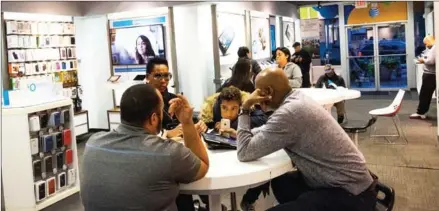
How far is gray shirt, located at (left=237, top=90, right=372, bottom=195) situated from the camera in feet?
6.83

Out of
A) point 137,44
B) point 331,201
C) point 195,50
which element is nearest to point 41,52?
point 137,44

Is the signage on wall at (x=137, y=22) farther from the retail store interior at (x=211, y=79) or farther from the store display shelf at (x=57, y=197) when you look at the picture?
the store display shelf at (x=57, y=197)

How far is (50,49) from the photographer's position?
705 cm

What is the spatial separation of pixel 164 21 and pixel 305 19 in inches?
256

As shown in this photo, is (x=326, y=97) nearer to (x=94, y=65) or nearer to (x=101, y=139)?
(x=101, y=139)

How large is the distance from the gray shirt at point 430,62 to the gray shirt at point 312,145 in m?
5.45

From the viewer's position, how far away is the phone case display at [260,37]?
887 cm

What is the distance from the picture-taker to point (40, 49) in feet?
22.5

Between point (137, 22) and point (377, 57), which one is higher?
point (137, 22)

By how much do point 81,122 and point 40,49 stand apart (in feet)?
4.32

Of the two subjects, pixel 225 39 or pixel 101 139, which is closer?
pixel 101 139

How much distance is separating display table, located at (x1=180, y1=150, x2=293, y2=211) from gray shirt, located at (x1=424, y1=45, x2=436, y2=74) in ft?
18.2

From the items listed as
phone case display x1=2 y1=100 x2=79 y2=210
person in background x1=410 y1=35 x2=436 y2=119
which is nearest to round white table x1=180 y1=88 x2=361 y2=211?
phone case display x1=2 y1=100 x2=79 y2=210

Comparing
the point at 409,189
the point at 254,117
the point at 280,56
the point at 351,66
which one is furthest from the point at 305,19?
the point at 254,117
